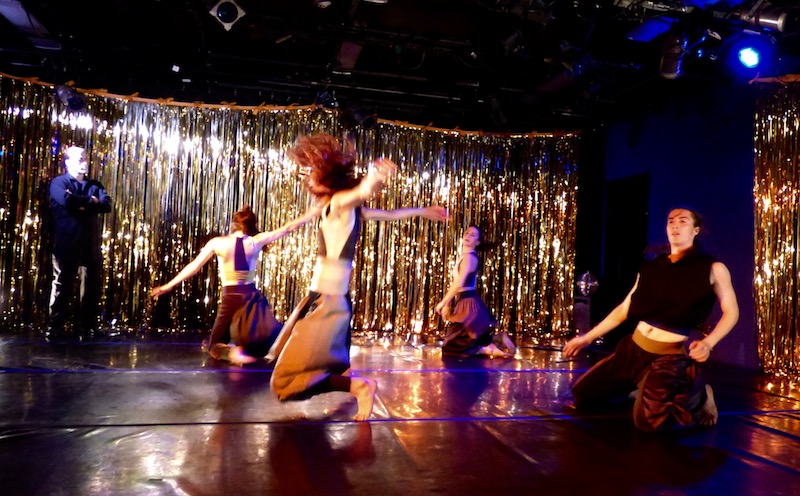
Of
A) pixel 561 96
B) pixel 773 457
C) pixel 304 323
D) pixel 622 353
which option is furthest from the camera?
pixel 561 96

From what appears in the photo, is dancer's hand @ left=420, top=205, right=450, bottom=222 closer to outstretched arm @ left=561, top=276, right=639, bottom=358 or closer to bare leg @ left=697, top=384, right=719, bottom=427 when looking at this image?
outstretched arm @ left=561, top=276, right=639, bottom=358

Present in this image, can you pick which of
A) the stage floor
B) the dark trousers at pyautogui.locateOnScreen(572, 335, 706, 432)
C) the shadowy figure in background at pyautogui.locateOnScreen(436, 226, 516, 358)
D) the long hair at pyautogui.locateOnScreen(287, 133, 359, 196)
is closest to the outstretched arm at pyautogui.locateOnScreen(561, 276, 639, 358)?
the dark trousers at pyautogui.locateOnScreen(572, 335, 706, 432)

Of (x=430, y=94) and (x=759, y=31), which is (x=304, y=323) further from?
(x=430, y=94)

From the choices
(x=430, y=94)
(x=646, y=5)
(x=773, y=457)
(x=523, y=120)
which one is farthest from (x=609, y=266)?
(x=773, y=457)

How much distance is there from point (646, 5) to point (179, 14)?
4866mm

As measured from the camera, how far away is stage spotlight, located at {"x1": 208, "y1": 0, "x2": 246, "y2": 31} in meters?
5.43

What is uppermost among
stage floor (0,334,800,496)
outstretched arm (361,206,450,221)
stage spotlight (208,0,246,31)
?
stage spotlight (208,0,246,31)

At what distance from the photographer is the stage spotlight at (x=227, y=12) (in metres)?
5.43

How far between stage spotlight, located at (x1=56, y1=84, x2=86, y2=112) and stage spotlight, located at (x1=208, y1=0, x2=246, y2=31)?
8.45 ft

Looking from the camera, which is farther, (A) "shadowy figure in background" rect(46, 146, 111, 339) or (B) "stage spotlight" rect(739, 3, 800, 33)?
(A) "shadowy figure in background" rect(46, 146, 111, 339)

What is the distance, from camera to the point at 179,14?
21.0ft

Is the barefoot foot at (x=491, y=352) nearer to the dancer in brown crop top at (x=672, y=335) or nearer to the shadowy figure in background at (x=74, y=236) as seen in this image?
the dancer in brown crop top at (x=672, y=335)

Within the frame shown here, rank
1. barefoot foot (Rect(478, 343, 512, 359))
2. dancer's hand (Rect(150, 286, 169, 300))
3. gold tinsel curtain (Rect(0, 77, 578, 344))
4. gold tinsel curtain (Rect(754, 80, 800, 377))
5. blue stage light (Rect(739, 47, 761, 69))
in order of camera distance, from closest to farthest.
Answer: dancer's hand (Rect(150, 286, 169, 300)) → blue stage light (Rect(739, 47, 761, 69)) → gold tinsel curtain (Rect(754, 80, 800, 377)) → barefoot foot (Rect(478, 343, 512, 359)) → gold tinsel curtain (Rect(0, 77, 578, 344))

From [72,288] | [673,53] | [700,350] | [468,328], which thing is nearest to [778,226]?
[673,53]
